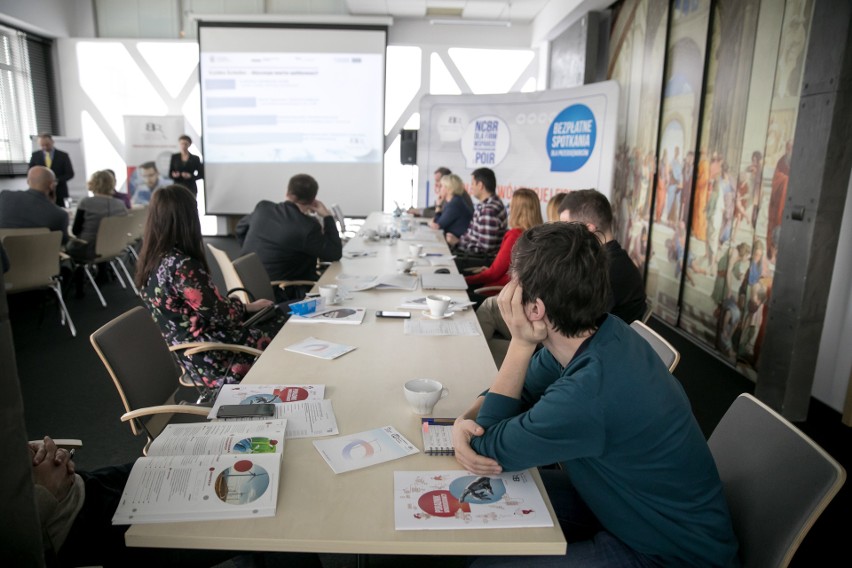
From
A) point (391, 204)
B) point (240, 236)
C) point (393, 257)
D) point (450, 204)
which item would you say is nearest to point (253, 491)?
point (393, 257)

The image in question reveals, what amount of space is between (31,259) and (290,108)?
17.5 ft

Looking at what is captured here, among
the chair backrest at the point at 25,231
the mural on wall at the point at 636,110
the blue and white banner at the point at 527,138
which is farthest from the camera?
the blue and white banner at the point at 527,138

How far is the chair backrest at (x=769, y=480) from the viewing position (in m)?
1.20

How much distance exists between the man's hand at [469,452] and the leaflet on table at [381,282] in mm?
1797

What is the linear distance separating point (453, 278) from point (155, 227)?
5.27 ft

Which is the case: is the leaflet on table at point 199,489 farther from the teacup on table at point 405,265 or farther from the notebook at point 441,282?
the teacup on table at point 405,265

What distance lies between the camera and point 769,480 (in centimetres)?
135

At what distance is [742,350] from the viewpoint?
13.5 feet

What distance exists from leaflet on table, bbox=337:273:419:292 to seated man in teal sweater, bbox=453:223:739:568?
1830mm

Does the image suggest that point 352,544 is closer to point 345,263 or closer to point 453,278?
point 453,278

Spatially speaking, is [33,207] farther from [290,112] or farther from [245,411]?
[245,411]

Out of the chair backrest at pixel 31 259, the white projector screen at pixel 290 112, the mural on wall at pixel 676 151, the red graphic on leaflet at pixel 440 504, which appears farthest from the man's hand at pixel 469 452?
the white projector screen at pixel 290 112

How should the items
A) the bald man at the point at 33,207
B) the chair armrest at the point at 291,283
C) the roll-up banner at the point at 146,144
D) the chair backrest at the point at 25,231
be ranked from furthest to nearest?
1. the roll-up banner at the point at 146,144
2. the bald man at the point at 33,207
3. the chair backrest at the point at 25,231
4. the chair armrest at the point at 291,283

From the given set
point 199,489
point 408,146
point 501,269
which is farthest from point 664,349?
point 408,146
